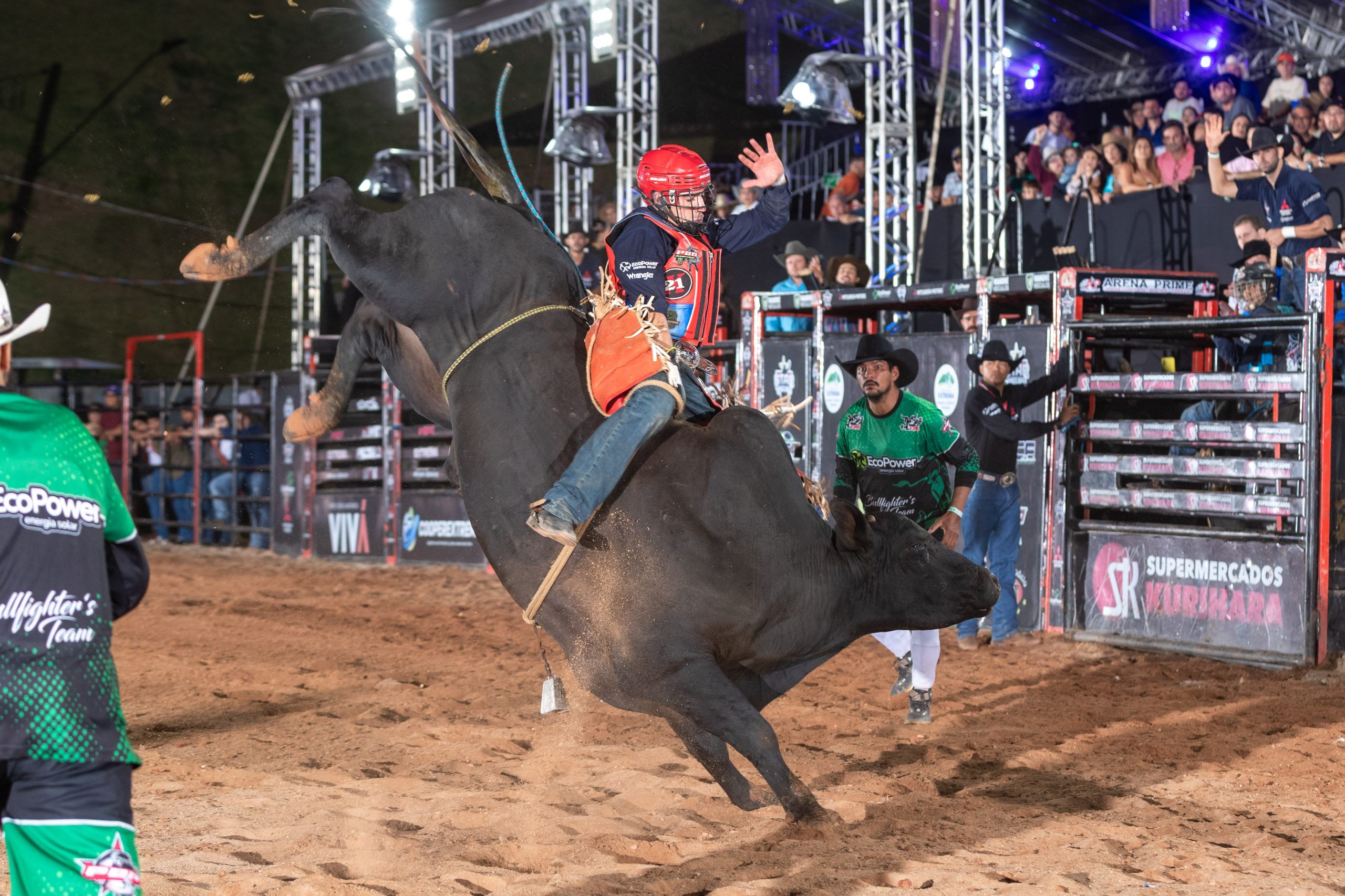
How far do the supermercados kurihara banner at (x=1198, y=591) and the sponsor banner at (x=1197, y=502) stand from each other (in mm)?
193

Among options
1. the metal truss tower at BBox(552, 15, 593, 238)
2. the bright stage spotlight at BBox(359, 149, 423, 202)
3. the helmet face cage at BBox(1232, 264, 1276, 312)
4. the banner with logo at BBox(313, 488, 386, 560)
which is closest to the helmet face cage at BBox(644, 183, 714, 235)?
the helmet face cage at BBox(1232, 264, 1276, 312)

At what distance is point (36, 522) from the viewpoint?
96.5 inches

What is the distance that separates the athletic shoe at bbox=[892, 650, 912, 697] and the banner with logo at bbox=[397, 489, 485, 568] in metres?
6.98

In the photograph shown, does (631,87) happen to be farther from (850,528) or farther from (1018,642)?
(850,528)

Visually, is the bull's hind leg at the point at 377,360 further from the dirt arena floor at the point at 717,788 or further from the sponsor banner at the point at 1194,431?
the sponsor banner at the point at 1194,431

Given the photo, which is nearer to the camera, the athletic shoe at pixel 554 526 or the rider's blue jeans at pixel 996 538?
the athletic shoe at pixel 554 526

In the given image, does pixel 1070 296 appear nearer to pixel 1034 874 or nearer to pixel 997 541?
pixel 997 541

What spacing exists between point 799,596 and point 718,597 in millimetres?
330

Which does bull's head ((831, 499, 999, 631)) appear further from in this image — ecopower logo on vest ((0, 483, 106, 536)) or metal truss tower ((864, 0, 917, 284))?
metal truss tower ((864, 0, 917, 284))

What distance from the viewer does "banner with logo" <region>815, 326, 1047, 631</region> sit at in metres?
8.85

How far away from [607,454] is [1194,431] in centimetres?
539

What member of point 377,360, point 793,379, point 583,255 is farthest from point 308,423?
point 583,255

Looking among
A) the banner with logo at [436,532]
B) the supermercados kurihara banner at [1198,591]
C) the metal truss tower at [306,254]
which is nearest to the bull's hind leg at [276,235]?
the supermercados kurihara banner at [1198,591]

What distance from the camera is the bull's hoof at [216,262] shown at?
4.52 metres
